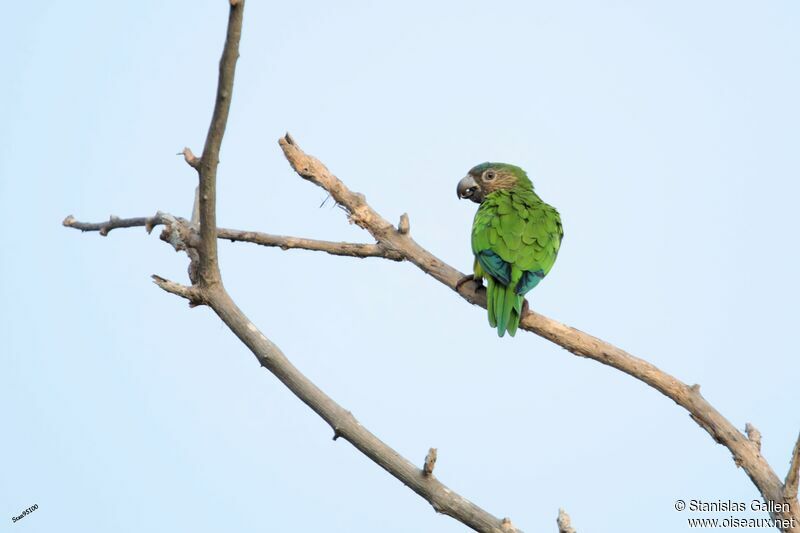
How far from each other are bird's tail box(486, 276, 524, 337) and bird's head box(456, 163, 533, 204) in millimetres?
2235

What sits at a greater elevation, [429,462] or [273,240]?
[273,240]

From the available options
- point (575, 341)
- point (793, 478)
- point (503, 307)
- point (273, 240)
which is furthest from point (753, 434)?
point (273, 240)

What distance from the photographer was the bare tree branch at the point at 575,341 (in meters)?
5.23

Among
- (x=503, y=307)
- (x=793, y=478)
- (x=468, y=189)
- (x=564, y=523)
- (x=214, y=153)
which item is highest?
(x=468, y=189)

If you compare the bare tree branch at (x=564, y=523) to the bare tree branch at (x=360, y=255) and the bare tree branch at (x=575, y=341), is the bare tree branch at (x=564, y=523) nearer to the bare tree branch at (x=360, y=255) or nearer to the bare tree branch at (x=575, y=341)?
the bare tree branch at (x=360, y=255)

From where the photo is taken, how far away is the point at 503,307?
661cm

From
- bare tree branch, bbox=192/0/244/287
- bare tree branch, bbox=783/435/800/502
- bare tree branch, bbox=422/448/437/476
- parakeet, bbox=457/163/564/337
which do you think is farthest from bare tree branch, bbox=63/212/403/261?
bare tree branch, bbox=783/435/800/502

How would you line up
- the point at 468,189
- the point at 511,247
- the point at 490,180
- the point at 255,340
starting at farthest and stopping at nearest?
the point at 468,189 → the point at 490,180 → the point at 511,247 → the point at 255,340

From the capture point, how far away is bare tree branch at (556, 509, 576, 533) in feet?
14.5

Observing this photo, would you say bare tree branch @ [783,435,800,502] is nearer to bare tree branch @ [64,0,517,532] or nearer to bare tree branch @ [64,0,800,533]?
bare tree branch @ [64,0,800,533]

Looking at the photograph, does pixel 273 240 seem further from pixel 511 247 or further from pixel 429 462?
pixel 429 462

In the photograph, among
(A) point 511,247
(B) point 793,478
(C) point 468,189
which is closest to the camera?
(B) point 793,478

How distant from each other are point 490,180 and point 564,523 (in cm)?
494

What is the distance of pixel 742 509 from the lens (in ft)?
18.0
